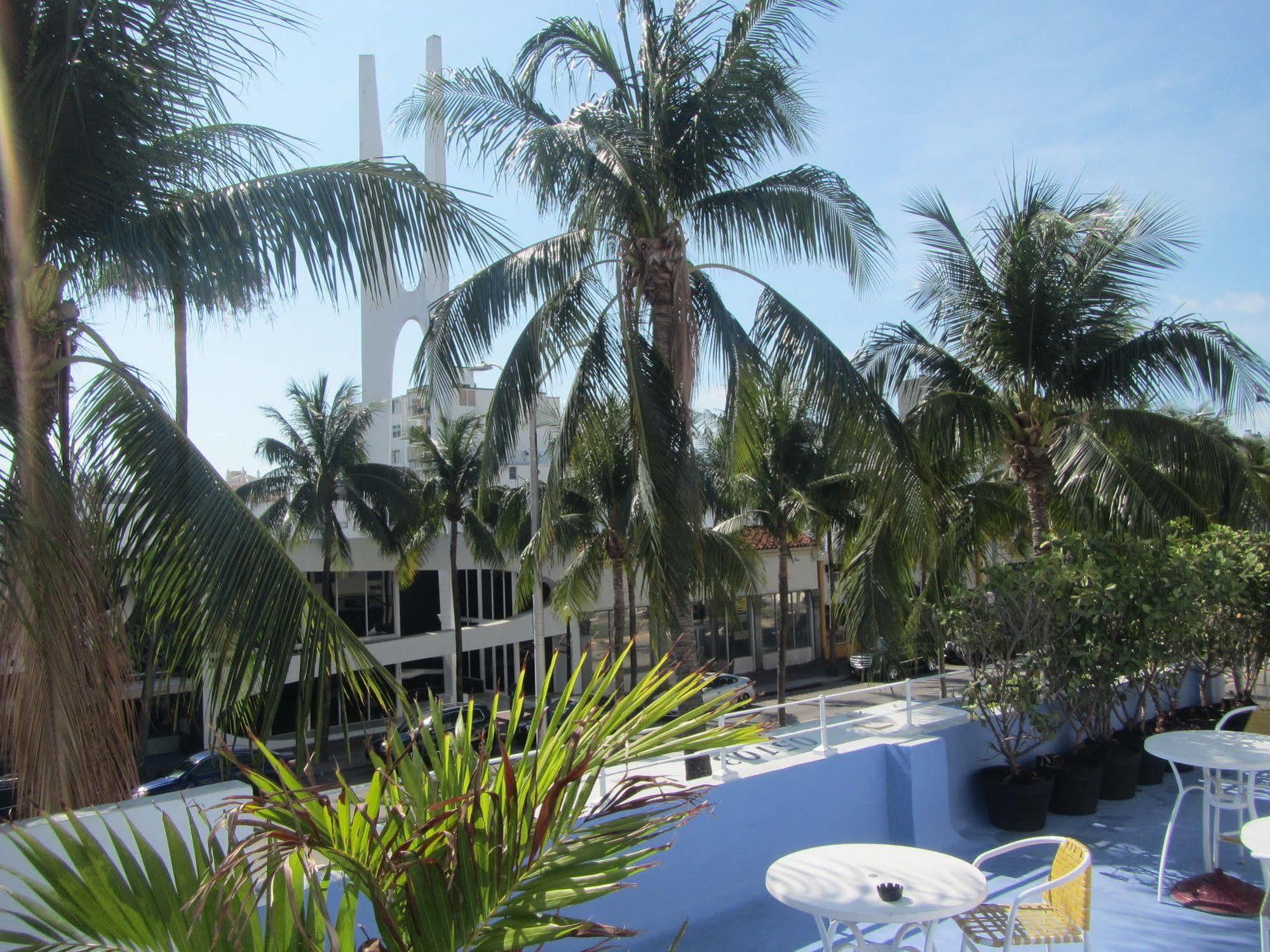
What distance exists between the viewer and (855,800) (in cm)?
693

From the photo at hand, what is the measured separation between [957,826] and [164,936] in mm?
6626

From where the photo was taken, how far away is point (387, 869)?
2.42m

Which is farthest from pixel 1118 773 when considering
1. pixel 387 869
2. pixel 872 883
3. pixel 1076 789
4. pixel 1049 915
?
pixel 387 869

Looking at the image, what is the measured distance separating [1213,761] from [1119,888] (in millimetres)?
1155

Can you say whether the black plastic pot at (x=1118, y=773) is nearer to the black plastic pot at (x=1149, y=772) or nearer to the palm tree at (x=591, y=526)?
the black plastic pot at (x=1149, y=772)

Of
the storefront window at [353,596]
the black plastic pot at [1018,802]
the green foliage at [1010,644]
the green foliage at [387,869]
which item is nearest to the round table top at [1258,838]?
the black plastic pot at [1018,802]

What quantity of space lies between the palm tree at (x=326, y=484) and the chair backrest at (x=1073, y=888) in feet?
68.2

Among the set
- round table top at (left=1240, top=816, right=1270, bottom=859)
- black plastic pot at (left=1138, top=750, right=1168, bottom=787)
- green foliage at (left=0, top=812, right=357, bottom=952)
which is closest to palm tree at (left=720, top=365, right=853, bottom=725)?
black plastic pot at (left=1138, top=750, right=1168, bottom=787)

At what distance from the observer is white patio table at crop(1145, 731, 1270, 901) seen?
578 centimetres

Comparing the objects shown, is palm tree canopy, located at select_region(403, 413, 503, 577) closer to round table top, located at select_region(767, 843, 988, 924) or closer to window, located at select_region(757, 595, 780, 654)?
window, located at select_region(757, 595, 780, 654)

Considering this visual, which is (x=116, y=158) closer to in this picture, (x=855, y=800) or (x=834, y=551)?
(x=855, y=800)

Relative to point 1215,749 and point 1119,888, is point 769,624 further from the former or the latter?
point 1215,749

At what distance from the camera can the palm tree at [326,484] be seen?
23.6 metres

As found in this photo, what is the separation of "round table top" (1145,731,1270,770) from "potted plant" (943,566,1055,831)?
1.28 meters
